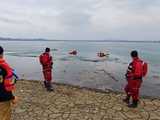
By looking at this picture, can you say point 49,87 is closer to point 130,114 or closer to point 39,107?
point 39,107

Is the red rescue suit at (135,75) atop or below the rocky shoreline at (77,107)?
atop

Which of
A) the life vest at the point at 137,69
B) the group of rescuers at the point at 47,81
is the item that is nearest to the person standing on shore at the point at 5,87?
the group of rescuers at the point at 47,81

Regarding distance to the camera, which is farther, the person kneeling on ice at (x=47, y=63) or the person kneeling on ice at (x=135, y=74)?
the person kneeling on ice at (x=47, y=63)

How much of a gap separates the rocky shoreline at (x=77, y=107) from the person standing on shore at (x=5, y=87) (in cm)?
243

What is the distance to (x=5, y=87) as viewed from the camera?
17.3 feet

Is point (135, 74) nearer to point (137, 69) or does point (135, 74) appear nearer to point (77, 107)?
point (137, 69)

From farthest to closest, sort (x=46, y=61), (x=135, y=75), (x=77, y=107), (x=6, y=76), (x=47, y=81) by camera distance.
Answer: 1. (x=47, y=81)
2. (x=46, y=61)
3. (x=77, y=107)
4. (x=135, y=75)
5. (x=6, y=76)

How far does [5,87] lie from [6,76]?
0.25 m

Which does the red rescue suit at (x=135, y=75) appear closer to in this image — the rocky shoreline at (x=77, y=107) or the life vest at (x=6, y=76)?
the rocky shoreline at (x=77, y=107)

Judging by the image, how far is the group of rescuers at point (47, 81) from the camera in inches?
206

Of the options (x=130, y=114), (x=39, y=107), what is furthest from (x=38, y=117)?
(x=130, y=114)

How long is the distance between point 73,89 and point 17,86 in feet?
9.11

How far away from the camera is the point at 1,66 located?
16.9 ft

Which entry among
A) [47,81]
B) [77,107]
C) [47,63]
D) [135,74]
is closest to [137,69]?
[135,74]
